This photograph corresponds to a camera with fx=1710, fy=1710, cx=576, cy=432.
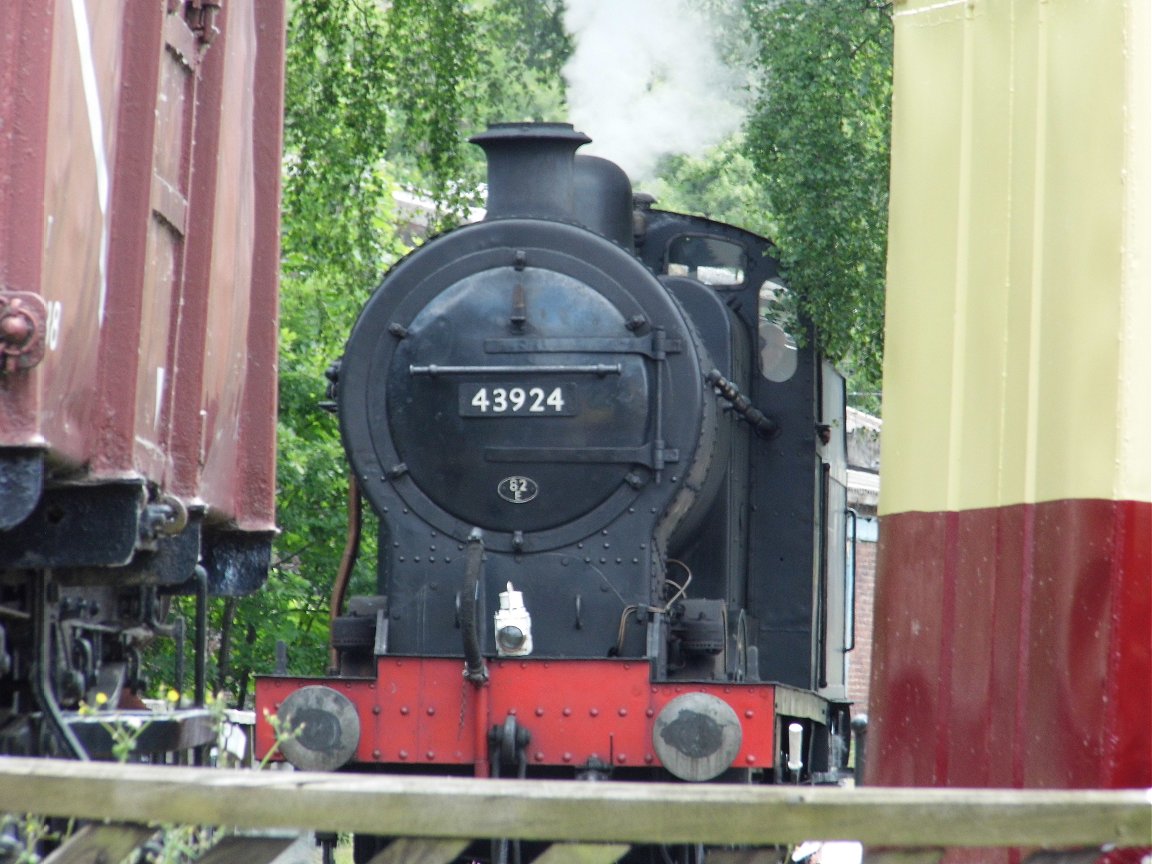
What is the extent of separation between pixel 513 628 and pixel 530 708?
0.36m

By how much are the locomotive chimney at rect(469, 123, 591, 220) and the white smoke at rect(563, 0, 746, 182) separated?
9.57 ft

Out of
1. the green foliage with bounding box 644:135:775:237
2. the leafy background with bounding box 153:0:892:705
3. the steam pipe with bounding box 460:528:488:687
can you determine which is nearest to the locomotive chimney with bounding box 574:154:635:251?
the leafy background with bounding box 153:0:892:705

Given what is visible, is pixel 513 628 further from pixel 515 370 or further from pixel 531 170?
pixel 531 170

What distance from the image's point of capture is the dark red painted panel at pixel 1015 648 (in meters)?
2.91

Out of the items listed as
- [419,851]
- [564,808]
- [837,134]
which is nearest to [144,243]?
[419,851]

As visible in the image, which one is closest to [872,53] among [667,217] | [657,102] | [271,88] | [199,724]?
[657,102]

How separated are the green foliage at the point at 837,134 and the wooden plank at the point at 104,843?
26.7ft

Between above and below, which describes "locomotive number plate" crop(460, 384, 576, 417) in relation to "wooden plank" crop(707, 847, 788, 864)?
above

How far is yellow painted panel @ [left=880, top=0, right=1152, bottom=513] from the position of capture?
295 cm

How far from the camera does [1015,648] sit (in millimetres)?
3121

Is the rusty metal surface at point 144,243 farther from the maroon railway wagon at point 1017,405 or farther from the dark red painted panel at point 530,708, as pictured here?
the maroon railway wagon at point 1017,405

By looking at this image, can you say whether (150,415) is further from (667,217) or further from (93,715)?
(667,217)

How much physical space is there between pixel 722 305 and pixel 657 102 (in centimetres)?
310

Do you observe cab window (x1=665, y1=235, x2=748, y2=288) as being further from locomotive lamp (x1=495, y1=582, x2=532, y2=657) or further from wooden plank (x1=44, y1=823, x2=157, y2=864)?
wooden plank (x1=44, y1=823, x2=157, y2=864)
